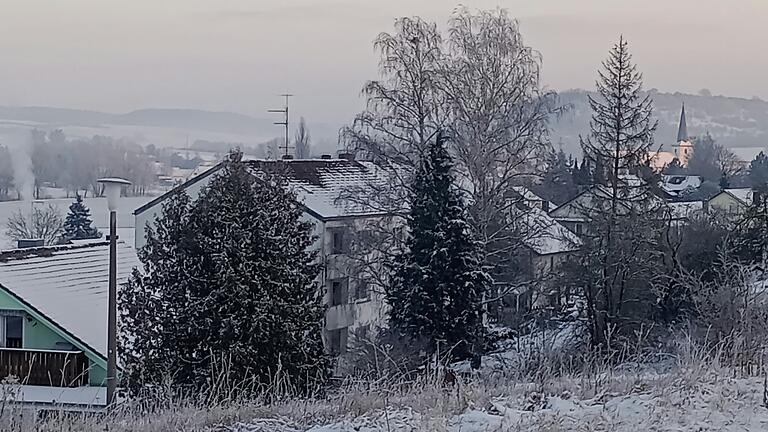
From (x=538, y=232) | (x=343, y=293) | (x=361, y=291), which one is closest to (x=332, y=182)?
(x=343, y=293)

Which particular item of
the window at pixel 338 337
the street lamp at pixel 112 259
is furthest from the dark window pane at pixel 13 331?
the window at pixel 338 337

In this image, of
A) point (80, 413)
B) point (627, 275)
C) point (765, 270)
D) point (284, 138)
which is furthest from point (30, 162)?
point (80, 413)

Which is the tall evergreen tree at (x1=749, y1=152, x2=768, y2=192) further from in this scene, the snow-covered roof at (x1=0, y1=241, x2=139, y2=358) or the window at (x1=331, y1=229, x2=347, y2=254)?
the snow-covered roof at (x1=0, y1=241, x2=139, y2=358)

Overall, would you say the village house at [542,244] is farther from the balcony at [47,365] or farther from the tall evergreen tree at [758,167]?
the tall evergreen tree at [758,167]

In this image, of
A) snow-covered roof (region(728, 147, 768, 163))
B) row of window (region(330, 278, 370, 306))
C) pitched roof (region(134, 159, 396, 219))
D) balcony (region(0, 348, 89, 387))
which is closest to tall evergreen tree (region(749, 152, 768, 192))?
snow-covered roof (region(728, 147, 768, 163))

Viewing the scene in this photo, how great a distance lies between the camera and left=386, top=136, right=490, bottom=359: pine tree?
2052cm

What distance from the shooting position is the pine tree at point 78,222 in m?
50.9

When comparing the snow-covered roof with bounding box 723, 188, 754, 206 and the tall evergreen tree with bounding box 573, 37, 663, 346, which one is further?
the snow-covered roof with bounding box 723, 188, 754, 206

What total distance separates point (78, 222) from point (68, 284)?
33194mm

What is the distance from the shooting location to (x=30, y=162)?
47000mm

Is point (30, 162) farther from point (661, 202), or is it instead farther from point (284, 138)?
point (661, 202)

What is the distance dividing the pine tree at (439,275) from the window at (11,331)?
7889 millimetres

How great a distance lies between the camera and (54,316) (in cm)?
1834

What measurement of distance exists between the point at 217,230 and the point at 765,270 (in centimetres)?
1384
